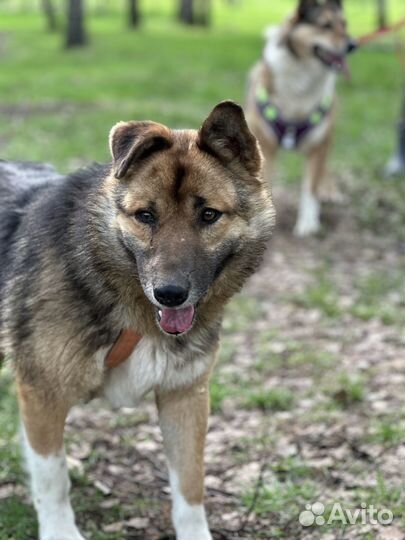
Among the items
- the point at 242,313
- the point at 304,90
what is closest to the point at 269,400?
the point at 242,313

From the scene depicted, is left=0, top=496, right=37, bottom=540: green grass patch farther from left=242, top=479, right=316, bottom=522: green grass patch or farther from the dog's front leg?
left=242, top=479, right=316, bottom=522: green grass patch

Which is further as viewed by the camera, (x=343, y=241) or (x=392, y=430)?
(x=343, y=241)

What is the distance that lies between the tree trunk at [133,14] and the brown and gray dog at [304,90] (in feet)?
81.1

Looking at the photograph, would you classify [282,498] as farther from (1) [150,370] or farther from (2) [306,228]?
(2) [306,228]

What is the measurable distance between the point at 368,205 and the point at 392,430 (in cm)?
562

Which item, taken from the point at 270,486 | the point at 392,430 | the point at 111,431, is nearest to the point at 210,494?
the point at 270,486

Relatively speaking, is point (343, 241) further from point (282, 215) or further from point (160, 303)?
point (160, 303)

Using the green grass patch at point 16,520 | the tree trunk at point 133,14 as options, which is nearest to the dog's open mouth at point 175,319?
the green grass patch at point 16,520

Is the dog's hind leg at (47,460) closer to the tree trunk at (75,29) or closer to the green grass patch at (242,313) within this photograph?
the green grass patch at (242,313)

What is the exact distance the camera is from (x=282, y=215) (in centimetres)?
979

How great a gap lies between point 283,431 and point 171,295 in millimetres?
2128

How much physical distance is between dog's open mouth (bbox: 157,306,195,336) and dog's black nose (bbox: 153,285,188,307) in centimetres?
15

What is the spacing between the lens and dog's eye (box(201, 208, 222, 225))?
10.9 ft

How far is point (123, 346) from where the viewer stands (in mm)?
3543
